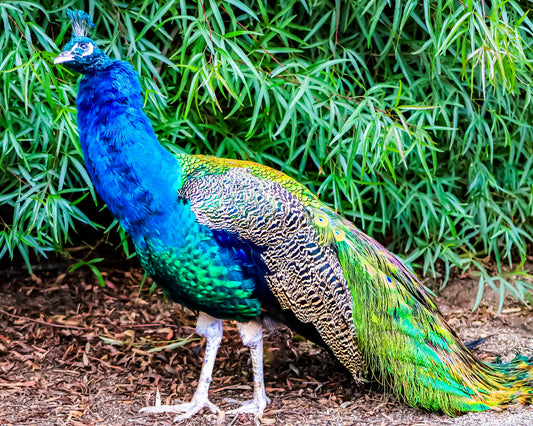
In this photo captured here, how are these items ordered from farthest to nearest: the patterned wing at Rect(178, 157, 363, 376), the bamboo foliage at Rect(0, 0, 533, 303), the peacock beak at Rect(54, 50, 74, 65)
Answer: the bamboo foliage at Rect(0, 0, 533, 303)
the patterned wing at Rect(178, 157, 363, 376)
the peacock beak at Rect(54, 50, 74, 65)

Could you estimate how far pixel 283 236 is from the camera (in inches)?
117

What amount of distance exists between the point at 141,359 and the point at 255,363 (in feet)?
2.57

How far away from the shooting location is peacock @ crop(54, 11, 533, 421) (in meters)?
2.85

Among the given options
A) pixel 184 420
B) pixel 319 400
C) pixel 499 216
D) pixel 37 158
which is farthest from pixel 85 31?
pixel 499 216

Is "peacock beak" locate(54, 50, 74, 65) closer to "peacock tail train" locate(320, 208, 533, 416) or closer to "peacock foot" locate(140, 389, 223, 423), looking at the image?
"peacock tail train" locate(320, 208, 533, 416)

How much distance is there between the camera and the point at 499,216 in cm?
435

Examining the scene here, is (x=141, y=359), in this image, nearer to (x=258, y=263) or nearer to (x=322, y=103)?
(x=258, y=263)

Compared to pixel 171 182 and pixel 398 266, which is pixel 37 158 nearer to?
pixel 171 182

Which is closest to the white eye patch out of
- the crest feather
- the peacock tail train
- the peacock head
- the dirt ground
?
the peacock head

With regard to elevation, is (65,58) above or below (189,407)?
above

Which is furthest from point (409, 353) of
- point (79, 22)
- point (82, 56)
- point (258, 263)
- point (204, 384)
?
point (79, 22)

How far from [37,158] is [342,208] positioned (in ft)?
5.62

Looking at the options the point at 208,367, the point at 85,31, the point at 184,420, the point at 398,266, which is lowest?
the point at 184,420

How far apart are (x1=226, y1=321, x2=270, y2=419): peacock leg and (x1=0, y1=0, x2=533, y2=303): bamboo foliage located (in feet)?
3.05
